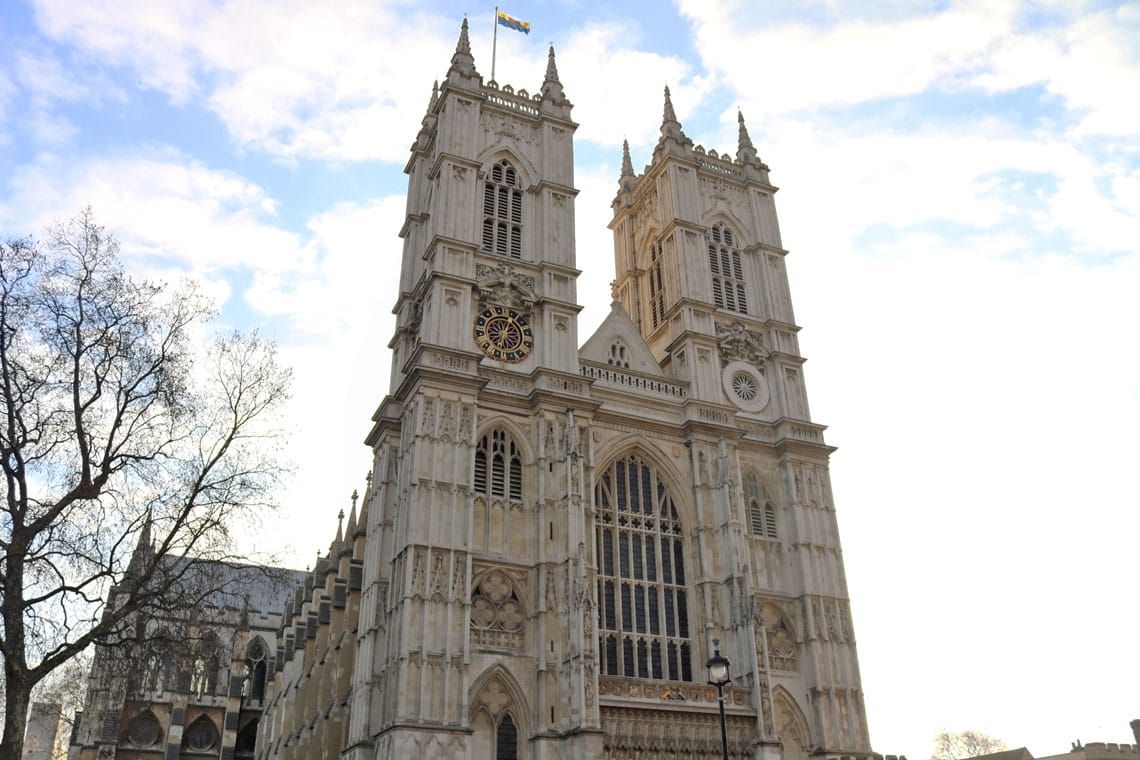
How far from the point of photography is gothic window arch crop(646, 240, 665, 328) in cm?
4589

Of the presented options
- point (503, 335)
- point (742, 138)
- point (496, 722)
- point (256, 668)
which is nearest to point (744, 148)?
point (742, 138)

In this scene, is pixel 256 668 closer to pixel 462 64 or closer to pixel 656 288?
pixel 656 288

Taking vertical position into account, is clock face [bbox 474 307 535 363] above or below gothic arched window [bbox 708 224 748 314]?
below

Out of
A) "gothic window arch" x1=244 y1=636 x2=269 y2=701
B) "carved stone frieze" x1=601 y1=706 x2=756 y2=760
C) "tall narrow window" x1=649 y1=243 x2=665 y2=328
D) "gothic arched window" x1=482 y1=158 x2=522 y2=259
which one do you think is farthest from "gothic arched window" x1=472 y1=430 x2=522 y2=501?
"gothic window arch" x1=244 y1=636 x2=269 y2=701

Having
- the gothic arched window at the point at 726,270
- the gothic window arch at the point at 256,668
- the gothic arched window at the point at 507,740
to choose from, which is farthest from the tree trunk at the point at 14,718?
the gothic window arch at the point at 256,668

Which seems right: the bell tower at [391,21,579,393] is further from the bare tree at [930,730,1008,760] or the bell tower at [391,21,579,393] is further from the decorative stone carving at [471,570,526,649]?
the bare tree at [930,730,1008,760]

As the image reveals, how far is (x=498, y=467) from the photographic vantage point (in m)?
35.8

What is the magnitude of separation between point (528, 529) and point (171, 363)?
1705cm

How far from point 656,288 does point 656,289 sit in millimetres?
62

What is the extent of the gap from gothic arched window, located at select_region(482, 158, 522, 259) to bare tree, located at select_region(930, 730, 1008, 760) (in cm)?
6234

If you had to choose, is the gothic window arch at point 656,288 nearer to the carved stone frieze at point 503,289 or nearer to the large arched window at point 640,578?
the carved stone frieze at point 503,289

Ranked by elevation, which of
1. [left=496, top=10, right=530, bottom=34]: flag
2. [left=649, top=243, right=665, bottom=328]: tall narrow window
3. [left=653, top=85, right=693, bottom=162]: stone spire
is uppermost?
[left=496, top=10, right=530, bottom=34]: flag

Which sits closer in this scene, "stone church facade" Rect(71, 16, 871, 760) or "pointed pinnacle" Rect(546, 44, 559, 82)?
"stone church facade" Rect(71, 16, 871, 760)

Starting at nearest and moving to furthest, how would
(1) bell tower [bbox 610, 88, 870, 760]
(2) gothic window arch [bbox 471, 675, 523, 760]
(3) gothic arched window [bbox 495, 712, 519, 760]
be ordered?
(2) gothic window arch [bbox 471, 675, 523, 760] → (3) gothic arched window [bbox 495, 712, 519, 760] → (1) bell tower [bbox 610, 88, 870, 760]
